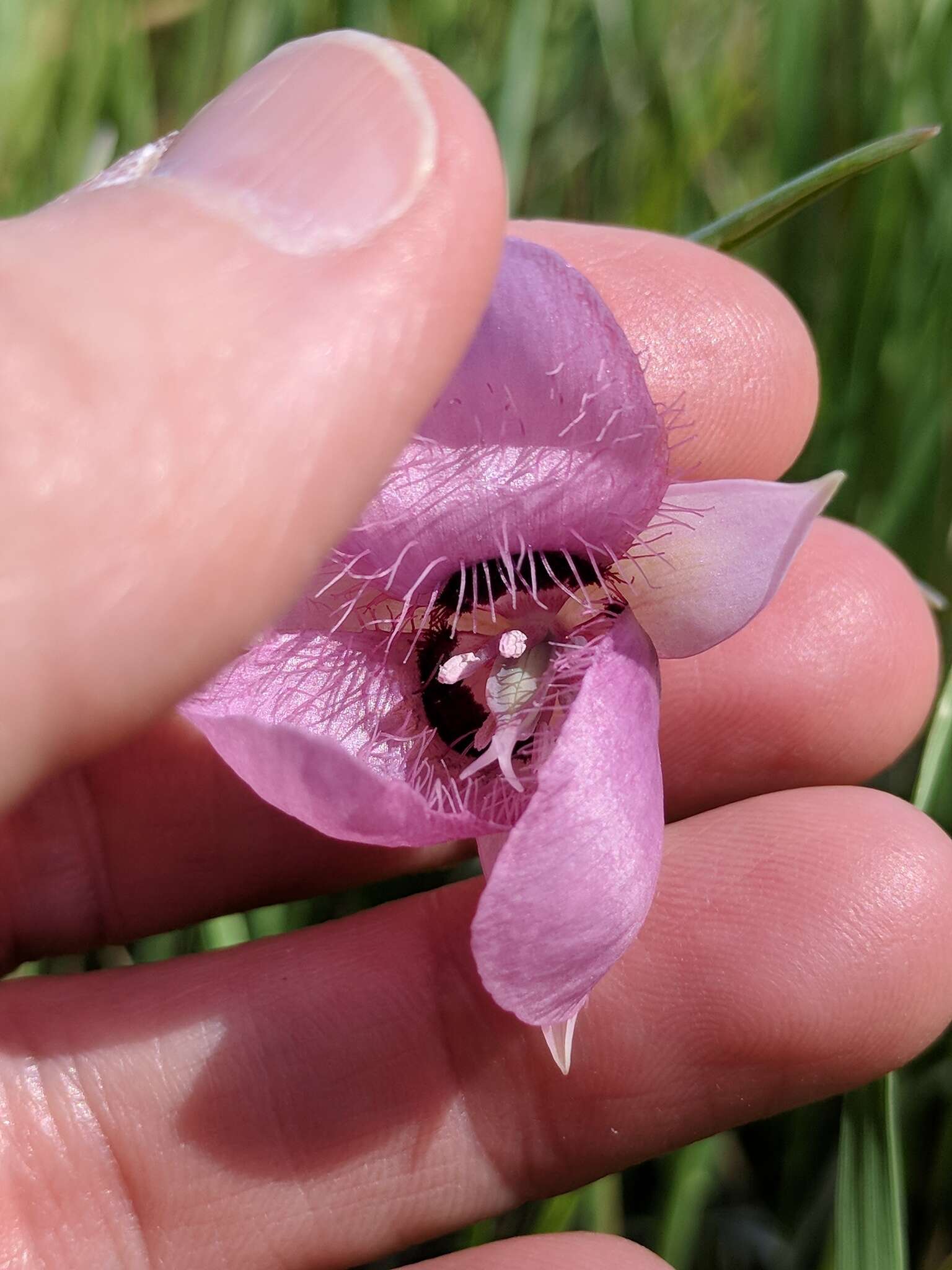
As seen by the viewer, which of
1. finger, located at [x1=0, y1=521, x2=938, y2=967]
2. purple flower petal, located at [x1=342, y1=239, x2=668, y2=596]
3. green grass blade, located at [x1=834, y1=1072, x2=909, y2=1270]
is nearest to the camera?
purple flower petal, located at [x1=342, y1=239, x2=668, y2=596]

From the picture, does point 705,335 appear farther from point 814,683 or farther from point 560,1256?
point 560,1256

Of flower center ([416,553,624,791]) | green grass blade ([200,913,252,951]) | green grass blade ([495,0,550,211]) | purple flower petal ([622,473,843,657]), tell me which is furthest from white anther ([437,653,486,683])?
green grass blade ([495,0,550,211])

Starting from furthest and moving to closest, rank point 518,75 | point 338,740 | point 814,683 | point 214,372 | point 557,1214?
point 518,75 → point 814,683 → point 557,1214 → point 338,740 → point 214,372

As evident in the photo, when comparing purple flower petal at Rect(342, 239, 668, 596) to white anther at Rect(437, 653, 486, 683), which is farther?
white anther at Rect(437, 653, 486, 683)

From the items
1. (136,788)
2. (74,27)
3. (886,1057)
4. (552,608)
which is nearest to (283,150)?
(552,608)

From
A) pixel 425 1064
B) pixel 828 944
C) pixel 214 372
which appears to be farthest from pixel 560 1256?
pixel 214 372

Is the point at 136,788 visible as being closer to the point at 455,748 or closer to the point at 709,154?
the point at 455,748

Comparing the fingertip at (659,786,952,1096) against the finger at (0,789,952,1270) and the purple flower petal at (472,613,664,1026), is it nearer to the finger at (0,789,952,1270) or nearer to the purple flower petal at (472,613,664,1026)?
the finger at (0,789,952,1270)
